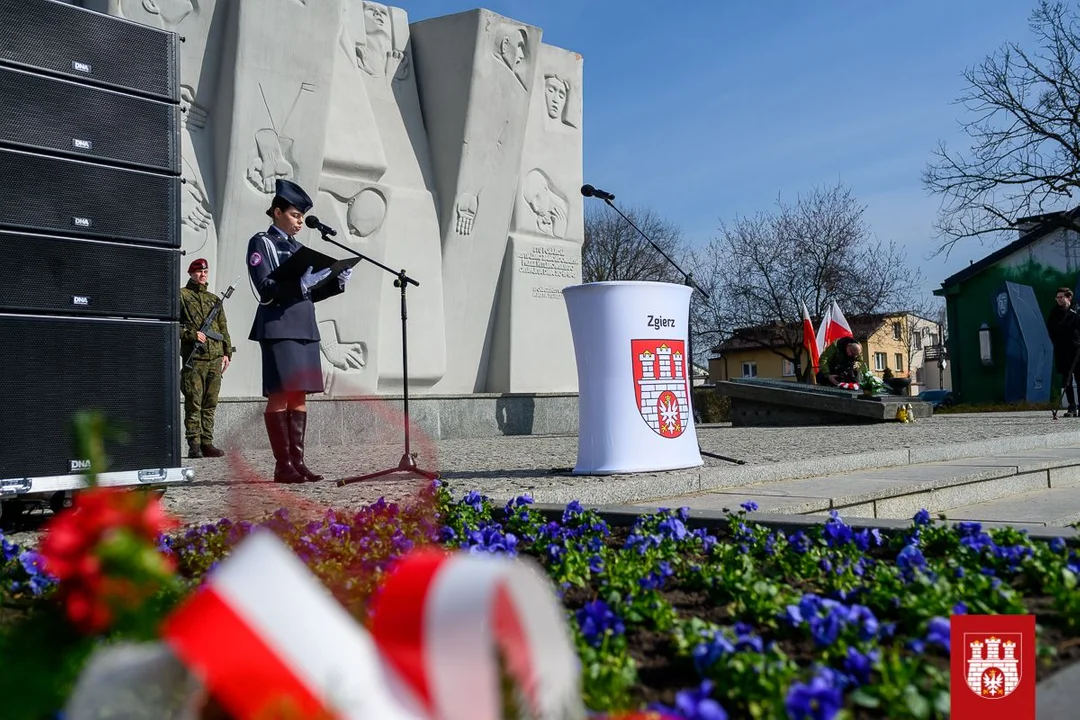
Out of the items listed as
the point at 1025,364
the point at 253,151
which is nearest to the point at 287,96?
the point at 253,151

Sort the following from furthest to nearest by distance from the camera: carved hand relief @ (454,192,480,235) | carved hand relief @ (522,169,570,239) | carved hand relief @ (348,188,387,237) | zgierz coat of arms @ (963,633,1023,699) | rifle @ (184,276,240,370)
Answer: carved hand relief @ (522,169,570,239)
carved hand relief @ (454,192,480,235)
carved hand relief @ (348,188,387,237)
rifle @ (184,276,240,370)
zgierz coat of arms @ (963,633,1023,699)

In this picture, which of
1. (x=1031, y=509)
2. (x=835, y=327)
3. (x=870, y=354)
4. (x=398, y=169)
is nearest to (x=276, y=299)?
(x=1031, y=509)

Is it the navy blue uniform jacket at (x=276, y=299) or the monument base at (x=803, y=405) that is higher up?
the navy blue uniform jacket at (x=276, y=299)

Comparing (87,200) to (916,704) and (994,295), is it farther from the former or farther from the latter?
(994,295)

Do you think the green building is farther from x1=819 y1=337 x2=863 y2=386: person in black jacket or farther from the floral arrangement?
the floral arrangement

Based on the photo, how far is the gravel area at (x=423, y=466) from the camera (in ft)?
14.9

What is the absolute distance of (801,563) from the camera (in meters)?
3.00

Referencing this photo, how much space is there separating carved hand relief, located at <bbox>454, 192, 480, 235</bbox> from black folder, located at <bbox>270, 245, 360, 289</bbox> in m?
7.95

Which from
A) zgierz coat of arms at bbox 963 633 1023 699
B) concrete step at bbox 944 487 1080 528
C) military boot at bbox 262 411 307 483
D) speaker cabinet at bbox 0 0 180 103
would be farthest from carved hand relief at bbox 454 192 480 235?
zgierz coat of arms at bbox 963 633 1023 699

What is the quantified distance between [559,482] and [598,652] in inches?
141

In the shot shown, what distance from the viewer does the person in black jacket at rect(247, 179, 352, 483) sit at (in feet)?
19.8

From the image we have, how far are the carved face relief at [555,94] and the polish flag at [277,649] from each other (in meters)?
15.1

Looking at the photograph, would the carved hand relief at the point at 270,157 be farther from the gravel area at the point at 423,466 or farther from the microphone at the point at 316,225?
the microphone at the point at 316,225

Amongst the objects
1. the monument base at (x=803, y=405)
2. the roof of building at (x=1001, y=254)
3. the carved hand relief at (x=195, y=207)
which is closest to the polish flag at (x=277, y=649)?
the carved hand relief at (x=195, y=207)
